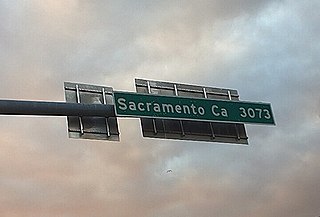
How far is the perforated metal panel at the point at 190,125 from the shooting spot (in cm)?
1240

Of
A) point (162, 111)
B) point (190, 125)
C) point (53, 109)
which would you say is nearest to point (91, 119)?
point (53, 109)

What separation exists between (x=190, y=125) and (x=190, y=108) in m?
0.56

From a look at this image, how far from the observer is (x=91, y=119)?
38.1 ft

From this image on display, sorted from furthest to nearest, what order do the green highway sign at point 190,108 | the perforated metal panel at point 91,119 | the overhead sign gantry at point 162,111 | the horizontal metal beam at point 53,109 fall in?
the green highway sign at point 190,108 → the perforated metal panel at point 91,119 → the overhead sign gantry at point 162,111 → the horizontal metal beam at point 53,109

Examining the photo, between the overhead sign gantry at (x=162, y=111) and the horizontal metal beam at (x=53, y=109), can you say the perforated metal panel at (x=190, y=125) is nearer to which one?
the overhead sign gantry at (x=162, y=111)

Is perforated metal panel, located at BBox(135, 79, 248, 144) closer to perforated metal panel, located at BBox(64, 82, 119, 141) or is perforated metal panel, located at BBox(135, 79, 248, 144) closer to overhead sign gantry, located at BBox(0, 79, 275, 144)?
overhead sign gantry, located at BBox(0, 79, 275, 144)

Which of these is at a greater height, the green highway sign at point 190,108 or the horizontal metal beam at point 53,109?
the green highway sign at point 190,108

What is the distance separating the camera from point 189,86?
1322 cm

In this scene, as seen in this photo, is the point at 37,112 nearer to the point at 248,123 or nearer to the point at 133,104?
the point at 133,104

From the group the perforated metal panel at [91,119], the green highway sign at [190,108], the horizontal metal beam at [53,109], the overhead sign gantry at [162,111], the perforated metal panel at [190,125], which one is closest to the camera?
the horizontal metal beam at [53,109]

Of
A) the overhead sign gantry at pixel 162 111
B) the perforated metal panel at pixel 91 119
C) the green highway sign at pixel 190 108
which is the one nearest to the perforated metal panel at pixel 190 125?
the overhead sign gantry at pixel 162 111

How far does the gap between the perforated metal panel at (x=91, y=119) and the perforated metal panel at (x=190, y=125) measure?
0.84 m

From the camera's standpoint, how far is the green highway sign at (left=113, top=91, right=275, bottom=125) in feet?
38.7

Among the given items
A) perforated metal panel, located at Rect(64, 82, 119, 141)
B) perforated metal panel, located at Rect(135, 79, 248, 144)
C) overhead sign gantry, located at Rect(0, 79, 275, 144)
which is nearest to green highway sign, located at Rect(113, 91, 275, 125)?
overhead sign gantry, located at Rect(0, 79, 275, 144)
